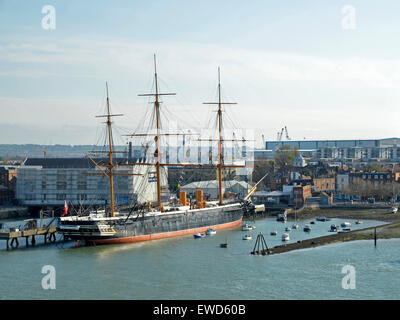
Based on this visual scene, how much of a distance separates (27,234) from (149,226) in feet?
28.8

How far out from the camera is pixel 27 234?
39812 mm

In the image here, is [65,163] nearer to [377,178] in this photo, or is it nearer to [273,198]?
[273,198]

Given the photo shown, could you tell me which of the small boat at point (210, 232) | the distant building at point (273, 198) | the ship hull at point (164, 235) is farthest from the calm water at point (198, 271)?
the distant building at point (273, 198)

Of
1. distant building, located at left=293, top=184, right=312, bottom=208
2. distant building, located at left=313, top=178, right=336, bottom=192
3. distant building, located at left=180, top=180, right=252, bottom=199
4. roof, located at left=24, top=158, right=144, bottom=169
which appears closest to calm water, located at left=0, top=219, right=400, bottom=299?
distant building, located at left=293, top=184, right=312, bottom=208

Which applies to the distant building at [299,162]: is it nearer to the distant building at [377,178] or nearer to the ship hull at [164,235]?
the distant building at [377,178]

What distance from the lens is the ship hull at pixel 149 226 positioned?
39.6m

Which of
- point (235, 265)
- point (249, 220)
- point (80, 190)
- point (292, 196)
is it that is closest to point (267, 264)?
point (235, 265)

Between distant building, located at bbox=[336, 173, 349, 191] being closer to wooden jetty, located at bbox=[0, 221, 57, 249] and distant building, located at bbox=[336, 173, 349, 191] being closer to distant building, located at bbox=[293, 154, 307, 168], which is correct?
distant building, located at bbox=[293, 154, 307, 168]

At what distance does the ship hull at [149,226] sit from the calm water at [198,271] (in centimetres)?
110

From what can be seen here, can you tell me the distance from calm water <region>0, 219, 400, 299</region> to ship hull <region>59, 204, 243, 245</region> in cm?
110

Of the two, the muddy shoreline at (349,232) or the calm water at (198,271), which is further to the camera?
the muddy shoreline at (349,232)

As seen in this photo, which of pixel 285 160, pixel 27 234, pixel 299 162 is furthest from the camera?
pixel 285 160

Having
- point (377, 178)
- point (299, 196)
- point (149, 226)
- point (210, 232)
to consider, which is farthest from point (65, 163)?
point (377, 178)

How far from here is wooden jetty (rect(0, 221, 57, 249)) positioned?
38.5 m
